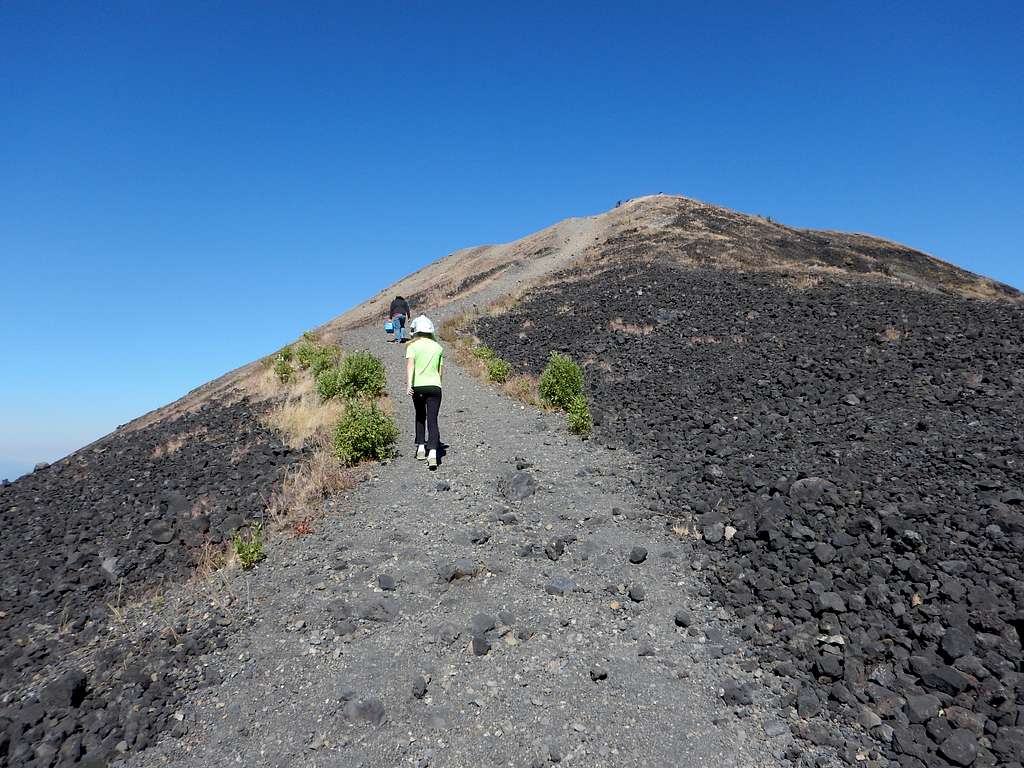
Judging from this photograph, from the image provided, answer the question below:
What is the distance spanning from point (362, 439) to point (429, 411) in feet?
4.04

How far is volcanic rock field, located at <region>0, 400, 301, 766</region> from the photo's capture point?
13.4 ft

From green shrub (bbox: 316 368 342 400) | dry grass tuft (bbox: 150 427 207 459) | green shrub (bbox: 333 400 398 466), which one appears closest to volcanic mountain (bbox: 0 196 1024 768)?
dry grass tuft (bbox: 150 427 207 459)

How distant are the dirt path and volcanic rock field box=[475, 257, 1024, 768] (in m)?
0.60

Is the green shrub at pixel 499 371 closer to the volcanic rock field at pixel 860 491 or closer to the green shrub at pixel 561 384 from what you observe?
the volcanic rock field at pixel 860 491

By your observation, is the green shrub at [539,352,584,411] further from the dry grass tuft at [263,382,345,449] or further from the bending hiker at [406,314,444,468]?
the dry grass tuft at [263,382,345,449]

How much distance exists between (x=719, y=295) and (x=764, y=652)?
15.0 metres

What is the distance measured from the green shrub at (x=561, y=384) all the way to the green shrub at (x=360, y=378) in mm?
Answer: 3929

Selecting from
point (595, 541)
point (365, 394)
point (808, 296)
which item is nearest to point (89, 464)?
point (365, 394)

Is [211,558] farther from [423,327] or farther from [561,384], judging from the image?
[561,384]

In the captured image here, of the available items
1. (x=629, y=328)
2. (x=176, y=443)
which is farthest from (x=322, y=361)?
(x=629, y=328)

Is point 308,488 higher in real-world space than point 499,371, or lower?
lower

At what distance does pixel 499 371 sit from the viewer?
14117 mm

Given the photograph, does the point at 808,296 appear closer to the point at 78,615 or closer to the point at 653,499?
the point at 653,499

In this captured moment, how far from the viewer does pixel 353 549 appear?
6348 mm
